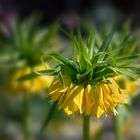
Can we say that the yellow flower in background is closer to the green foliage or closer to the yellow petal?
the green foliage

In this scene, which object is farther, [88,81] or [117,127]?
[117,127]

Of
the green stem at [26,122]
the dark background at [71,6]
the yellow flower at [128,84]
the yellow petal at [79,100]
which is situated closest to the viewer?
the yellow petal at [79,100]

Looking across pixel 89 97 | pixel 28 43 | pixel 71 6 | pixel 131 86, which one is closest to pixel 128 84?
pixel 131 86

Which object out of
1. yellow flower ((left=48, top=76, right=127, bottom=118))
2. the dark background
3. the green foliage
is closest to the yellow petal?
yellow flower ((left=48, top=76, right=127, bottom=118))

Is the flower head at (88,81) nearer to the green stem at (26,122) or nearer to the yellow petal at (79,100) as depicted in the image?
the yellow petal at (79,100)

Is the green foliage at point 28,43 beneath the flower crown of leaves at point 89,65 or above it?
above

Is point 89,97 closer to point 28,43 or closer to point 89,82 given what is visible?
point 89,82

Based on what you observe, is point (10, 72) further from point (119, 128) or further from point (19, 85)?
point (119, 128)

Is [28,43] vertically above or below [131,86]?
above

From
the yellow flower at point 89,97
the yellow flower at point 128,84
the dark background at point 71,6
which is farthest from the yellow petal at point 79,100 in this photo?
the dark background at point 71,6
